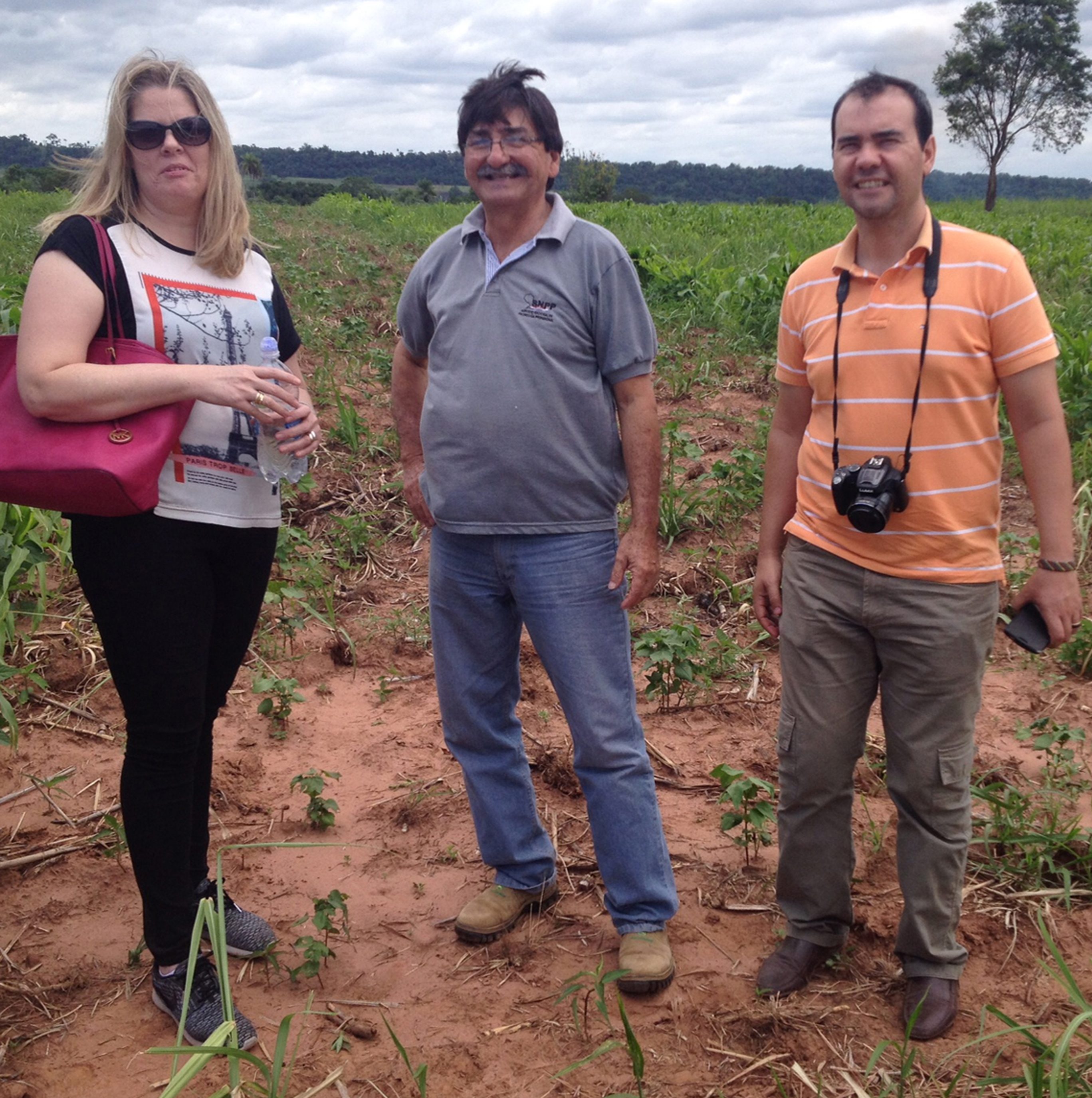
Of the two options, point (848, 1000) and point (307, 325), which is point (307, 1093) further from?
point (307, 325)

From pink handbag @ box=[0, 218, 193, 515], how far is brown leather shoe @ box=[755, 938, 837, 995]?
5.74 ft

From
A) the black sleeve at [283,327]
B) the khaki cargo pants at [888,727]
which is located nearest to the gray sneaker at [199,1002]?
the khaki cargo pants at [888,727]

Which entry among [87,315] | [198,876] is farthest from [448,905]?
[87,315]

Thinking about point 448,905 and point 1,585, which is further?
point 1,585

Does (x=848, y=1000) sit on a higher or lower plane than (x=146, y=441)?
lower

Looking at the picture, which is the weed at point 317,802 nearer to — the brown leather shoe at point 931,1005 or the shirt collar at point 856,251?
the brown leather shoe at point 931,1005

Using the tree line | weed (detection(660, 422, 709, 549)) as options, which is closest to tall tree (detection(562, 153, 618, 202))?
the tree line

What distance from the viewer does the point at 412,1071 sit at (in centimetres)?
235

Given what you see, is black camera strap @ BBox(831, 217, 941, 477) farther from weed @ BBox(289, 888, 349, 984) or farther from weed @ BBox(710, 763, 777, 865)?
weed @ BBox(289, 888, 349, 984)

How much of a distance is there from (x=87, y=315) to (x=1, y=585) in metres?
1.97

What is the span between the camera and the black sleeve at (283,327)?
2.48 metres

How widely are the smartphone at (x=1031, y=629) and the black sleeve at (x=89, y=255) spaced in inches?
73.5

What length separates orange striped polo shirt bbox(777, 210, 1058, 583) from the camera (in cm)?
212

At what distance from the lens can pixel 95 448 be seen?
2.06m
